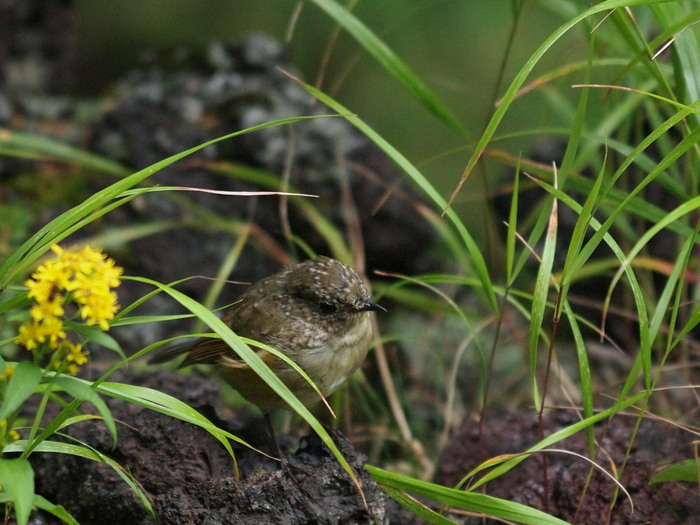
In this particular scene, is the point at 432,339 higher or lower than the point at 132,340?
lower

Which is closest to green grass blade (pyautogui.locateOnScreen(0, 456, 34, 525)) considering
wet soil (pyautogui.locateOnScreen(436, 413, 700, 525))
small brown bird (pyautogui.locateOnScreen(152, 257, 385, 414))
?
small brown bird (pyautogui.locateOnScreen(152, 257, 385, 414))

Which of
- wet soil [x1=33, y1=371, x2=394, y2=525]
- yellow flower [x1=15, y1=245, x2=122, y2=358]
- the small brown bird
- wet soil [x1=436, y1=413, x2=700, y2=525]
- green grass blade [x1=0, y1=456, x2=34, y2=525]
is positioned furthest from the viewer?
the small brown bird

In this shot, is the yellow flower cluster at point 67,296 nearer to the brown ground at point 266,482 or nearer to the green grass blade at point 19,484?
Answer: the green grass blade at point 19,484

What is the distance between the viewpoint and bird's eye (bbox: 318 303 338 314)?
3.06 meters

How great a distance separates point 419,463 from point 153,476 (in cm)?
153

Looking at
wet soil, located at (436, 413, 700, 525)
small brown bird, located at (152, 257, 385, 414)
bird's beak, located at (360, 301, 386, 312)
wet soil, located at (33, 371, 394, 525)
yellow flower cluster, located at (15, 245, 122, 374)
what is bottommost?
wet soil, located at (436, 413, 700, 525)

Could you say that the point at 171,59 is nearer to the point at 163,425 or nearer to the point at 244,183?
the point at 244,183

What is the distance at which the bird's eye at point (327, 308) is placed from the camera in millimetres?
3057

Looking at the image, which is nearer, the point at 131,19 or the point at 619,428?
the point at 619,428

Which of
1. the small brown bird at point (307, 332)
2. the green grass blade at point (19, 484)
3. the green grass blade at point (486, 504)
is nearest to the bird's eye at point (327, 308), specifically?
the small brown bird at point (307, 332)

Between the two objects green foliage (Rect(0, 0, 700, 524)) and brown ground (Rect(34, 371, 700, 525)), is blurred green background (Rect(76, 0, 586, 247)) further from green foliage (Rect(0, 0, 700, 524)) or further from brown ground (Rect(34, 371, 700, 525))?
brown ground (Rect(34, 371, 700, 525))

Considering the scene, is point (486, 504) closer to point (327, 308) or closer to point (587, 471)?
point (587, 471)

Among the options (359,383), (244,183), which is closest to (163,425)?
(359,383)

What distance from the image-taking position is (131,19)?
675 centimetres
